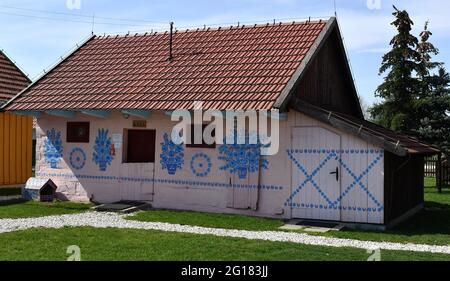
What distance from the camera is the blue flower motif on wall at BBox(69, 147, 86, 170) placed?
50.3 feet

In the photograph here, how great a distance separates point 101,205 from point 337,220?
6258 mm

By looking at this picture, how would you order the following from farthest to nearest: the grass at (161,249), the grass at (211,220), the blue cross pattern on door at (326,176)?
1. the blue cross pattern on door at (326,176)
2. the grass at (211,220)
3. the grass at (161,249)

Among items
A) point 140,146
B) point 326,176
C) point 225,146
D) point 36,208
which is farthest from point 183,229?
point 36,208

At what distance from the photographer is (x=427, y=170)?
29234 mm

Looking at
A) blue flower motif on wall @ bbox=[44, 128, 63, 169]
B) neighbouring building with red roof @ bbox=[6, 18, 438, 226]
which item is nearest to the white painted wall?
neighbouring building with red roof @ bbox=[6, 18, 438, 226]

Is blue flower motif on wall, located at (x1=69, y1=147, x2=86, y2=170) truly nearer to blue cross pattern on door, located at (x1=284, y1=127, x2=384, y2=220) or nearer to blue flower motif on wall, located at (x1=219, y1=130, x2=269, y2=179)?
blue flower motif on wall, located at (x1=219, y1=130, x2=269, y2=179)

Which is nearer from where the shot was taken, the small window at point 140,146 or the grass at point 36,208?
the grass at point 36,208

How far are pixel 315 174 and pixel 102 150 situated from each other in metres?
6.26

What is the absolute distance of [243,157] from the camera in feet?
43.0

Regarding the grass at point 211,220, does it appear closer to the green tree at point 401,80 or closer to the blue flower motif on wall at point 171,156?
the blue flower motif on wall at point 171,156

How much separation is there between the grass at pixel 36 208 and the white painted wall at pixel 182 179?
2.60 feet

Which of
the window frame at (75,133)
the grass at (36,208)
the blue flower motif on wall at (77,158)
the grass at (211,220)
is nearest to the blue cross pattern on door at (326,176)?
the grass at (211,220)

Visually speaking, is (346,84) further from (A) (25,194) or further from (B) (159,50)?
(A) (25,194)

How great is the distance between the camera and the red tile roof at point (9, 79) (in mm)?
19506
